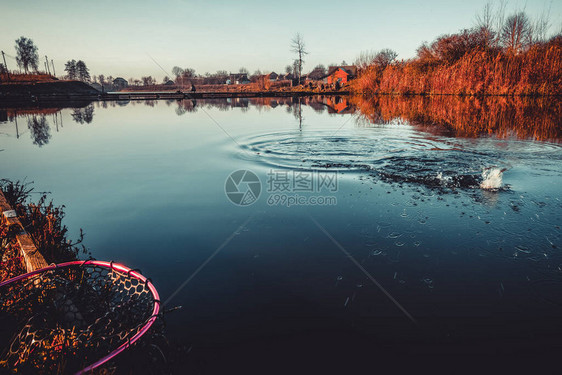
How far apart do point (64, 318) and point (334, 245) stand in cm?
371

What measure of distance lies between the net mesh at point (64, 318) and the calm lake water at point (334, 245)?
0.72 metres

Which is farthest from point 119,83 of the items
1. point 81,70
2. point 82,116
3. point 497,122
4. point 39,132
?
point 497,122

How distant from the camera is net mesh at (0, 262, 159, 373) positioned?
2.48m

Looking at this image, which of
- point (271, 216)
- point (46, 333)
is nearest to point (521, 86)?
point (271, 216)

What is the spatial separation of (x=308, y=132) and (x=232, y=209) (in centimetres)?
1070

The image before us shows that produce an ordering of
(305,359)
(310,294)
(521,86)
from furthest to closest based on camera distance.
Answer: (521,86), (310,294), (305,359)

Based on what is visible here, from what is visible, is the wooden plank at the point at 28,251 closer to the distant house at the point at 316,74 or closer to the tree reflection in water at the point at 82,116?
the tree reflection in water at the point at 82,116

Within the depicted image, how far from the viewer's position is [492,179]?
7.80 metres

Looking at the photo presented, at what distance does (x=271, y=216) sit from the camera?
6340mm

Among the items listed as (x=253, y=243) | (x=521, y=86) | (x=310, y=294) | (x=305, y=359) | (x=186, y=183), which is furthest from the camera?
(x=521, y=86)

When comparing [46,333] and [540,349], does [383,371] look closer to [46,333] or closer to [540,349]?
[540,349]
